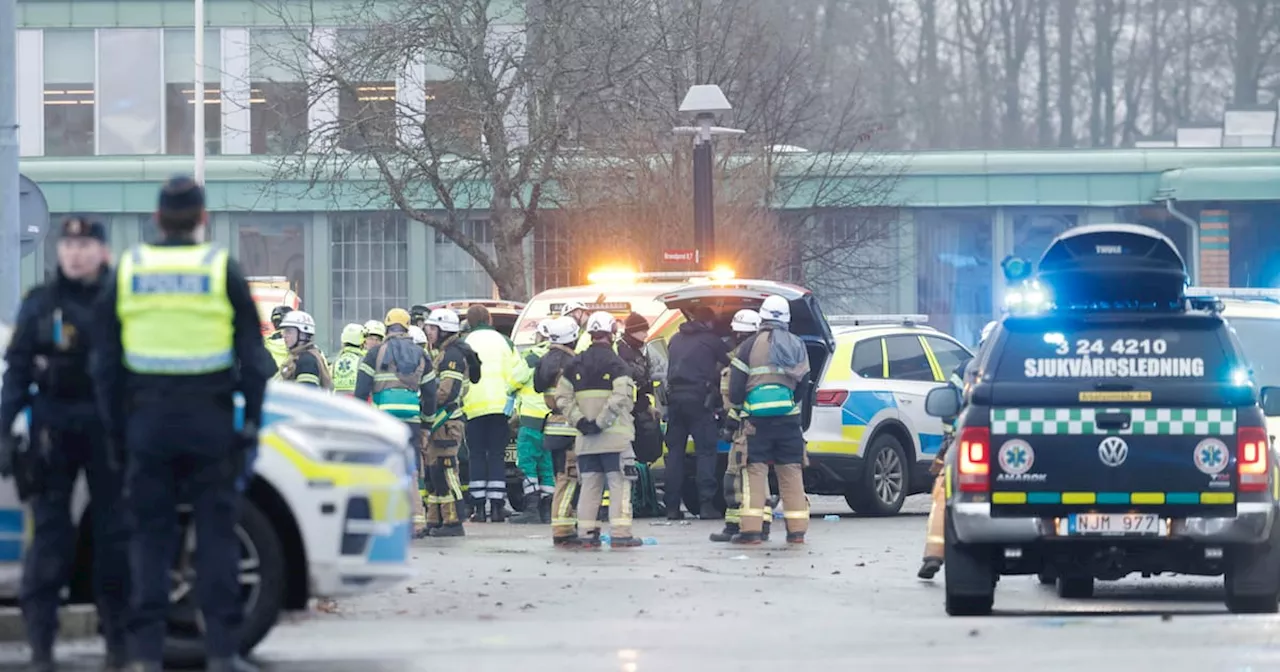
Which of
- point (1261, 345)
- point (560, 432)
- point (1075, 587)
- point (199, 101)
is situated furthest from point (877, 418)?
point (199, 101)

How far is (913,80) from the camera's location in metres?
66.9

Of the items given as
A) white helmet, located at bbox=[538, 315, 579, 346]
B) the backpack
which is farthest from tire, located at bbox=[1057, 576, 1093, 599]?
the backpack

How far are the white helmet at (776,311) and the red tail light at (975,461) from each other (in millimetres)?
5495

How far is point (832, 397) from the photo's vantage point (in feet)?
64.5

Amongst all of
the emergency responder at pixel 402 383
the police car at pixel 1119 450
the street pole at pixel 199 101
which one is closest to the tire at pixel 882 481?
the emergency responder at pixel 402 383

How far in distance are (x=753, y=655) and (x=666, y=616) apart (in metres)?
2.15

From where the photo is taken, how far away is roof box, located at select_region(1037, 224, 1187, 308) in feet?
41.6

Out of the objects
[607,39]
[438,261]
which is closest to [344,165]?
[607,39]

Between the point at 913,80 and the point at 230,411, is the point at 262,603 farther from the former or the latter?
the point at 913,80

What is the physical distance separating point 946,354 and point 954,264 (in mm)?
17421

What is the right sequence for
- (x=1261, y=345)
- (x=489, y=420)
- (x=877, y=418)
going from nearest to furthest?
(x=1261, y=345) < (x=489, y=420) < (x=877, y=418)

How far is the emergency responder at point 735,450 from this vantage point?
57.1 ft

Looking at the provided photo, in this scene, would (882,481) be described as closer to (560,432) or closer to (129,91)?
(560,432)

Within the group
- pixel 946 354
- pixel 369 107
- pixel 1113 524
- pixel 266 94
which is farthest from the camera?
pixel 266 94
